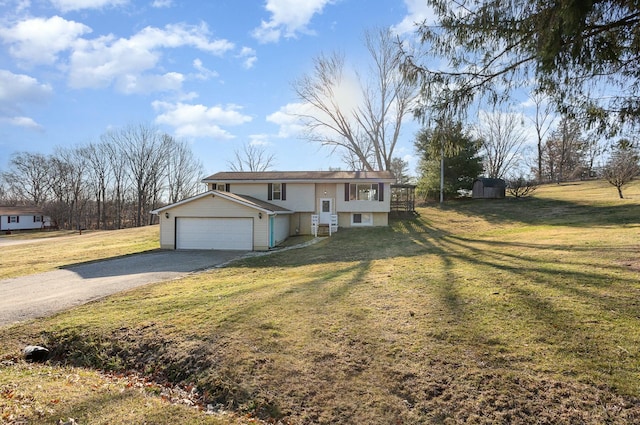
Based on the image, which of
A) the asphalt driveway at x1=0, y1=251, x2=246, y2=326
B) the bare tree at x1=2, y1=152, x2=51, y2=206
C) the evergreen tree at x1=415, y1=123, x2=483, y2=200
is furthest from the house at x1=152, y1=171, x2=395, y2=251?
the bare tree at x1=2, y1=152, x2=51, y2=206

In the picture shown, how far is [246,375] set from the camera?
4.02 m

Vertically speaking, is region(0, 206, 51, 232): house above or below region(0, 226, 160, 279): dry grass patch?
above

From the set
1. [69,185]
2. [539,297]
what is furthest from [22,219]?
[539,297]

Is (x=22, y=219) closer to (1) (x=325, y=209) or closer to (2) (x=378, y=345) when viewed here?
(1) (x=325, y=209)

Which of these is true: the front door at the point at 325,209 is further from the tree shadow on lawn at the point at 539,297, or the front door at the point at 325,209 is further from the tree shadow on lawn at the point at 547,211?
the tree shadow on lawn at the point at 539,297

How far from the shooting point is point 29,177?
48781 mm

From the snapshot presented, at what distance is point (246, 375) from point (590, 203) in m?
26.9

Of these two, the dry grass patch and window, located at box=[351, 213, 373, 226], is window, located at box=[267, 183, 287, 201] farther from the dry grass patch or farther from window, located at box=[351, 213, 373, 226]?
the dry grass patch

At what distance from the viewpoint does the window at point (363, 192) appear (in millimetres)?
21625

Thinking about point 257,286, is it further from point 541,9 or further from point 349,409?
point 541,9

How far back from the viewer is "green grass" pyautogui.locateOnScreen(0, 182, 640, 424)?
3.31m

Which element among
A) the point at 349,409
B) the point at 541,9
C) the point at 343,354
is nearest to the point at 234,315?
the point at 343,354

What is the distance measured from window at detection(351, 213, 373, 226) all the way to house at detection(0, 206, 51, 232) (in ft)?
146

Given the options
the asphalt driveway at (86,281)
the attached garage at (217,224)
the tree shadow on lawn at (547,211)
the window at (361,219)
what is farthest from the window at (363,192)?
the asphalt driveway at (86,281)
